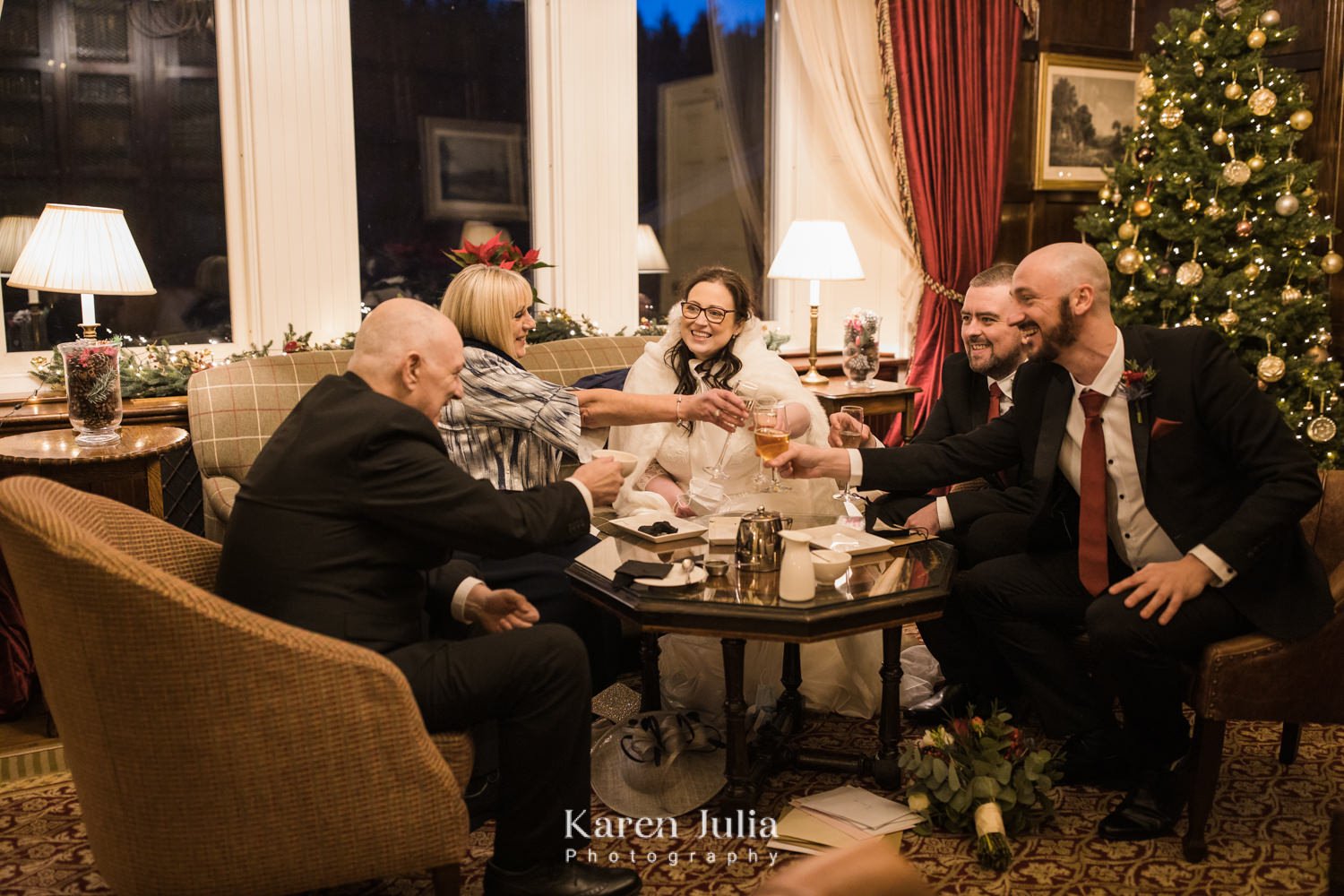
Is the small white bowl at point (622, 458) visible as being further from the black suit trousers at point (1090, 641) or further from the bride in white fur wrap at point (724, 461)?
the black suit trousers at point (1090, 641)

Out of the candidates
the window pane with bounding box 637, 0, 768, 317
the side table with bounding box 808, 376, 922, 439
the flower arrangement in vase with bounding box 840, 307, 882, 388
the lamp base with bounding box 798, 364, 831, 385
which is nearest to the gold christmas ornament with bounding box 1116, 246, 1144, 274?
the side table with bounding box 808, 376, 922, 439

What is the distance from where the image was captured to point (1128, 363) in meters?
2.88

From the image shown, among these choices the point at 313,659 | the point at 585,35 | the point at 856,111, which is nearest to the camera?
the point at 313,659

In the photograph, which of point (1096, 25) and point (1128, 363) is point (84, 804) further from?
point (1096, 25)

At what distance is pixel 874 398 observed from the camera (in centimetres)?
566

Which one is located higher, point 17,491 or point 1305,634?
point 17,491

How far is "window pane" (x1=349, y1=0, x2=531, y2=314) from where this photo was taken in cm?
518

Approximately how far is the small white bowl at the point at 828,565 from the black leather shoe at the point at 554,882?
84 cm

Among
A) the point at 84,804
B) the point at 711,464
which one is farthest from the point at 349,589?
the point at 711,464

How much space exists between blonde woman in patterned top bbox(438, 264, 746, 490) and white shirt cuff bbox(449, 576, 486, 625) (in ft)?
2.16

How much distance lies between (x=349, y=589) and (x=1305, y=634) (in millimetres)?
2156

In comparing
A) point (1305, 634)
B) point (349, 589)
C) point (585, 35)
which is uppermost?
point (585, 35)

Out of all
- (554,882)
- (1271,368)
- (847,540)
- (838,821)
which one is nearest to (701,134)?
(1271,368)

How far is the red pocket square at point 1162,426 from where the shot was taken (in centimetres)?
280
